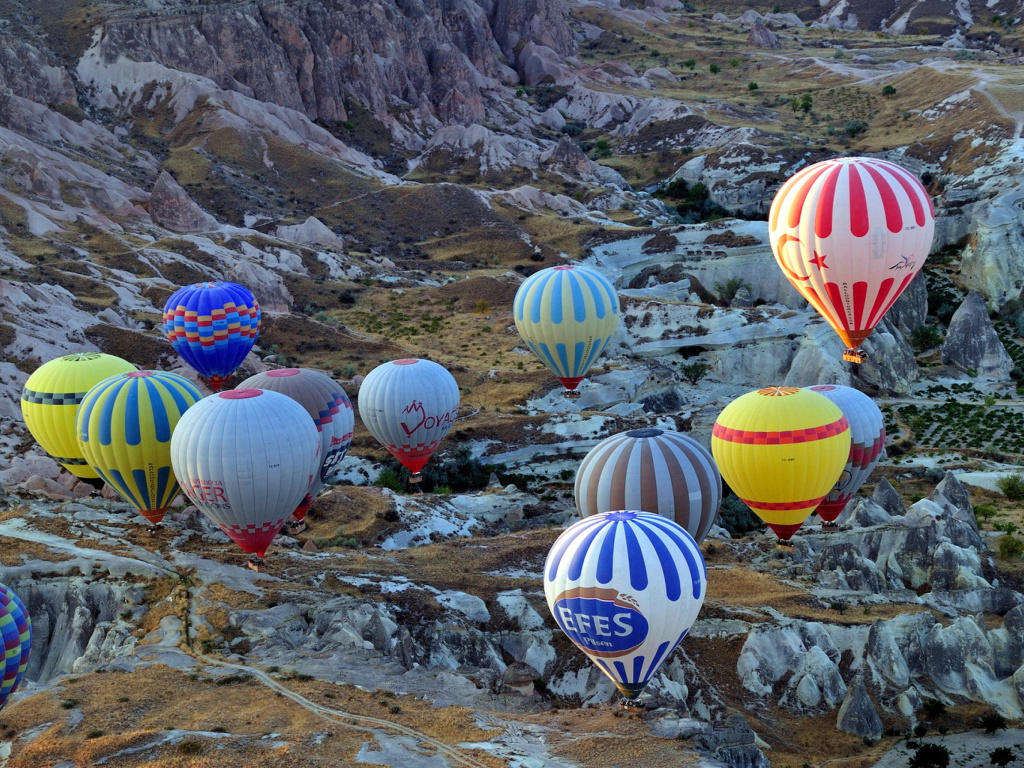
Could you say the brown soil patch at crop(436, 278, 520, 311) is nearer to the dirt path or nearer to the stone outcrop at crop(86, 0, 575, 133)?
the stone outcrop at crop(86, 0, 575, 133)

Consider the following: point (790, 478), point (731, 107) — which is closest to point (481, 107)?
point (731, 107)

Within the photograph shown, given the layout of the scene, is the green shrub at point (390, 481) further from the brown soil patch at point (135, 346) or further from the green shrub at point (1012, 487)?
the green shrub at point (1012, 487)

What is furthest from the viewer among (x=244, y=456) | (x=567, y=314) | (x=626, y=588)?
(x=567, y=314)

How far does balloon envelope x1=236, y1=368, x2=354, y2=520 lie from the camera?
3600 cm

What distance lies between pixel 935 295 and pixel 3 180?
65147mm

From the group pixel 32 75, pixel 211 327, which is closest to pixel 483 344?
pixel 211 327

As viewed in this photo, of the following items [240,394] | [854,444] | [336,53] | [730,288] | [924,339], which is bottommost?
[854,444]

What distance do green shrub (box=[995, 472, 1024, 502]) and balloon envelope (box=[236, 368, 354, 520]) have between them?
1141 inches

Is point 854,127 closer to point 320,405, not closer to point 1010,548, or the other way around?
point 1010,548

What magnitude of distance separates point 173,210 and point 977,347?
5430cm

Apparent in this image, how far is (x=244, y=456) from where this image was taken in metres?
29.1

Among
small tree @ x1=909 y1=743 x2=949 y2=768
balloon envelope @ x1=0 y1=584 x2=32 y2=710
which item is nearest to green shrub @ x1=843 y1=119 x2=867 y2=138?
small tree @ x1=909 y1=743 x2=949 y2=768

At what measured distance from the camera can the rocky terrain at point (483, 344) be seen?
1103 inches

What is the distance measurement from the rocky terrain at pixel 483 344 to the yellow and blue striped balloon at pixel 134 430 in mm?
2224
